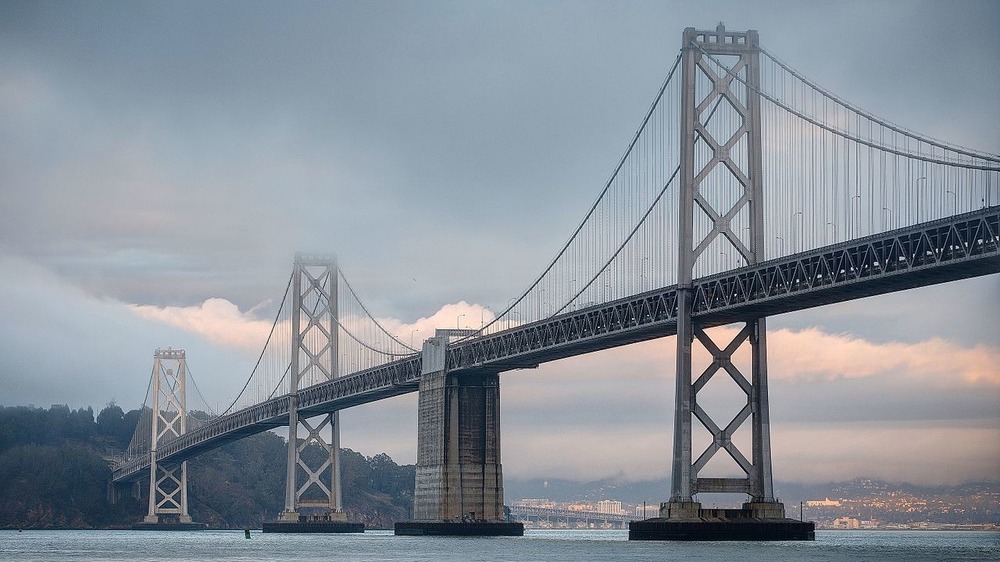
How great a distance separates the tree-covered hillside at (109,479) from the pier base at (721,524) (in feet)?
343

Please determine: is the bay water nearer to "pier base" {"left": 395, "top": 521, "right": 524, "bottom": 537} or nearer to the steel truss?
"pier base" {"left": 395, "top": 521, "right": 524, "bottom": 537}

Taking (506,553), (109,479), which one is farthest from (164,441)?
(506,553)

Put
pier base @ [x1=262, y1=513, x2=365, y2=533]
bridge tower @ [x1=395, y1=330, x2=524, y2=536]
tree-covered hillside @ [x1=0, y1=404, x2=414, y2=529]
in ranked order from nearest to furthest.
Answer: bridge tower @ [x1=395, y1=330, x2=524, y2=536] < pier base @ [x1=262, y1=513, x2=365, y2=533] < tree-covered hillside @ [x1=0, y1=404, x2=414, y2=529]

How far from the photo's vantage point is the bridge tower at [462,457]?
261 feet

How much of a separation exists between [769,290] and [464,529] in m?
27.1

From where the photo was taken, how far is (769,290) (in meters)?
55.9

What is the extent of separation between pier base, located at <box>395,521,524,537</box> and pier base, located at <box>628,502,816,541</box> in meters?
20.6

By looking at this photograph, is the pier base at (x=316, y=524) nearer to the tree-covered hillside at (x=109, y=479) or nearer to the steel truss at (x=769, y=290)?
the steel truss at (x=769, y=290)

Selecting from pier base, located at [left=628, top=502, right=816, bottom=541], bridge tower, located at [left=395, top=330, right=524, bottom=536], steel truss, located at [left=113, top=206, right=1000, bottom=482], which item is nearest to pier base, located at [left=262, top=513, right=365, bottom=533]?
steel truss, located at [left=113, top=206, right=1000, bottom=482]

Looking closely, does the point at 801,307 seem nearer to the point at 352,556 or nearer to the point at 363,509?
the point at 352,556

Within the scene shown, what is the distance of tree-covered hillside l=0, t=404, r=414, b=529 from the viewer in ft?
515

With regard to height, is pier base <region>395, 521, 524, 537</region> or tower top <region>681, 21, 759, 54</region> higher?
tower top <region>681, 21, 759, 54</region>

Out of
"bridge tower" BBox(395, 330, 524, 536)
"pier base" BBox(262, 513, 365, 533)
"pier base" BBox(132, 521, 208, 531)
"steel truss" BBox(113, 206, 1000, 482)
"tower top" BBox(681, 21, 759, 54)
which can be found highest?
"tower top" BBox(681, 21, 759, 54)

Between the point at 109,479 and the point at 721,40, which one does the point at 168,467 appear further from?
the point at 721,40
